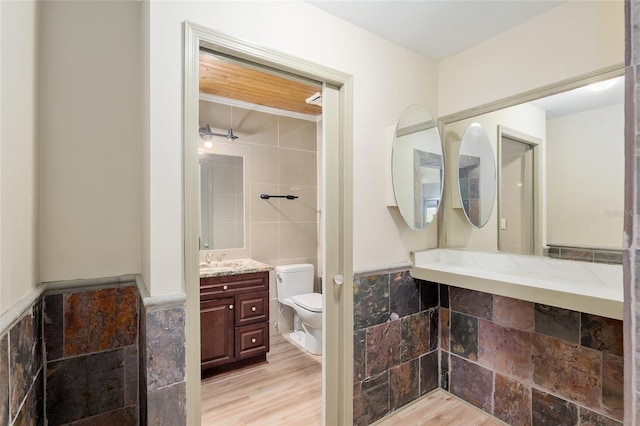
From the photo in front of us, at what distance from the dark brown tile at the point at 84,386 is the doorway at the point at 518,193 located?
7.52 ft

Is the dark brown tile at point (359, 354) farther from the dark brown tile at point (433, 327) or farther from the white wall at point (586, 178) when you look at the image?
the white wall at point (586, 178)

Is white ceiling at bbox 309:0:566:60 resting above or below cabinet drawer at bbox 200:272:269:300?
above

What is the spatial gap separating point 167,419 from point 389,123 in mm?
1928

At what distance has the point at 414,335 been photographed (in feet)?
6.87

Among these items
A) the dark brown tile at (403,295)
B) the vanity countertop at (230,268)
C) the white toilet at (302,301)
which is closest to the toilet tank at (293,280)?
the white toilet at (302,301)

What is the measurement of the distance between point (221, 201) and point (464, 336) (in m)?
2.33

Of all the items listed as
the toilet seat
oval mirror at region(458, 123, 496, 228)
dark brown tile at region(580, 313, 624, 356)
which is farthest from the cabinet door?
dark brown tile at region(580, 313, 624, 356)

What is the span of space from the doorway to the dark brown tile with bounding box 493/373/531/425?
802 millimetres

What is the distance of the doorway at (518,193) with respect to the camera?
1820 millimetres

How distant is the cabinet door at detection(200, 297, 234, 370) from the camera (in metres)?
2.40

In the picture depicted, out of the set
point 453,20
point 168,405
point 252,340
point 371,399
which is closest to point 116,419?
point 168,405

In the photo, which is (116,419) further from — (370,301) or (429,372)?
(429,372)

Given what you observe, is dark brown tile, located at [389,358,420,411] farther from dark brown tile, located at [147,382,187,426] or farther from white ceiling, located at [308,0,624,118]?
white ceiling, located at [308,0,624,118]

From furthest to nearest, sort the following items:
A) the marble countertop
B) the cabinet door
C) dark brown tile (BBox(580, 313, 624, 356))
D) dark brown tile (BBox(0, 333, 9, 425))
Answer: the cabinet door → dark brown tile (BBox(580, 313, 624, 356)) → the marble countertop → dark brown tile (BBox(0, 333, 9, 425))
